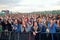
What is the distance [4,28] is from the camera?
1386cm

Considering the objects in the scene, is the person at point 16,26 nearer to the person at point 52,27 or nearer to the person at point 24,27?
the person at point 24,27

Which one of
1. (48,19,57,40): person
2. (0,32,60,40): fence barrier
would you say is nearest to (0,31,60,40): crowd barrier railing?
(0,32,60,40): fence barrier

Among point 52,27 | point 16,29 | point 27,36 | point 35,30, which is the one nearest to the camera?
point 52,27

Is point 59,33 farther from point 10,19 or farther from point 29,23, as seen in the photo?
point 10,19

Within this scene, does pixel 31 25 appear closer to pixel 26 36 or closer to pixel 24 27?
pixel 24 27

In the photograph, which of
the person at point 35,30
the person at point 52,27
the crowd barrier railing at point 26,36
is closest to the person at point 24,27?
the crowd barrier railing at point 26,36

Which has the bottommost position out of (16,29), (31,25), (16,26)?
(16,29)

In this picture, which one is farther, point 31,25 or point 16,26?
point 16,26

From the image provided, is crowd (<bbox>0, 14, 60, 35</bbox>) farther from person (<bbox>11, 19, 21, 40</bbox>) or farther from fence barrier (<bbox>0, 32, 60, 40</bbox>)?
fence barrier (<bbox>0, 32, 60, 40</bbox>)

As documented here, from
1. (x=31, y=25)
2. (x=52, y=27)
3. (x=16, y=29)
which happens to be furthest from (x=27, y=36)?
(x=52, y=27)

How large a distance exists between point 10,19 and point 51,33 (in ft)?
8.41

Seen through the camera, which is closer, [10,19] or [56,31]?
[56,31]

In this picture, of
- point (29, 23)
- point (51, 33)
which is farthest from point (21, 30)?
point (51, 33)

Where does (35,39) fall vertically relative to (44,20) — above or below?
below
